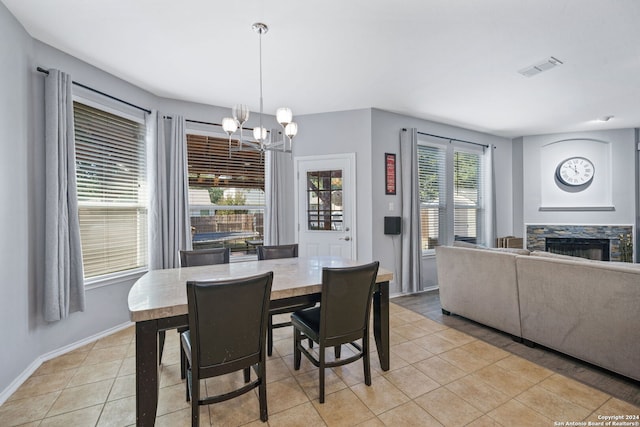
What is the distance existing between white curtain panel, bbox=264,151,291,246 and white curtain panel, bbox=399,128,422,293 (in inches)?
70.7

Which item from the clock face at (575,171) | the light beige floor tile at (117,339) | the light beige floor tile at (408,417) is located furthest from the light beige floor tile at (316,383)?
the clock face at (575,171)

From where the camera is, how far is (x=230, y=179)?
13.8 feet

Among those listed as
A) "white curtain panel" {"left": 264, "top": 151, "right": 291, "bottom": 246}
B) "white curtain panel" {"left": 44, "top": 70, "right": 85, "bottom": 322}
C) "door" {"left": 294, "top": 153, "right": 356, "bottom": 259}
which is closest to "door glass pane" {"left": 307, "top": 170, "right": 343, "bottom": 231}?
"door" {"left": 294, "top": 153, "right": 356, "bottom": 259}

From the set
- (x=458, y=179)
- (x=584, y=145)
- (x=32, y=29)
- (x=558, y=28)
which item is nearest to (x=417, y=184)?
(x=458, y=179)

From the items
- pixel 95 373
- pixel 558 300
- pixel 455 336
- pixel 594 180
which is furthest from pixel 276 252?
pixel 594 180

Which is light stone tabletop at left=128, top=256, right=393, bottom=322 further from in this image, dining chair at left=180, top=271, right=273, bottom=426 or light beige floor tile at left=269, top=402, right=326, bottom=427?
light beige floor tile at left=269, top=402, right=326, bottom=427

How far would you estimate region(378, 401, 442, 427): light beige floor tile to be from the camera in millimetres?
1775

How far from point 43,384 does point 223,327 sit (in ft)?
5.76

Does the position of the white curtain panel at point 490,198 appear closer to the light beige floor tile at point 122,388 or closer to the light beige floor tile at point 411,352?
the light beige floor tile at point 411,352

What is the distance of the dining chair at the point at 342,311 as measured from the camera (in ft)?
6.23

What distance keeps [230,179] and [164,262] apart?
1383 millimetres

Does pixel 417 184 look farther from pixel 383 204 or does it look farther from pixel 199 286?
pixel 199 286

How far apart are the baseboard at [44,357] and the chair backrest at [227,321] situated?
5.34ft

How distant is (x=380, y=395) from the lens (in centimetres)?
204
